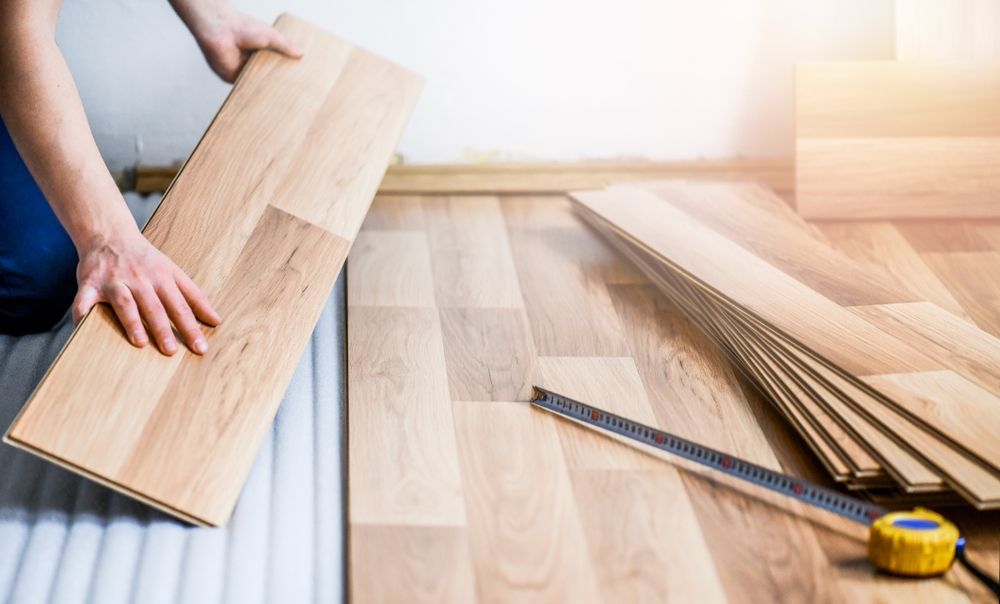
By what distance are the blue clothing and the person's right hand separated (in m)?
0.44

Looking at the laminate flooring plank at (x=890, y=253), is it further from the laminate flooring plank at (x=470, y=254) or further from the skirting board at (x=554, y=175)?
the laminate flooring plank at (x=470, y=254)

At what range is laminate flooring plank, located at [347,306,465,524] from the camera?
1.53 metres

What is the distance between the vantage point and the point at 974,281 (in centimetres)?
231

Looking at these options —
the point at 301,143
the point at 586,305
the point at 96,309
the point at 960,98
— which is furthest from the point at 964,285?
the point at 96,309

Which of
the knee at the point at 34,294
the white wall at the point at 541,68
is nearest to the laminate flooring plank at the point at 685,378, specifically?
the white wall at the point at 541,68

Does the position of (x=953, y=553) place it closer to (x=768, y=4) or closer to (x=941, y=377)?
(x=941, y=377)

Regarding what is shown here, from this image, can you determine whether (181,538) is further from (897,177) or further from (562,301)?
(897,177)

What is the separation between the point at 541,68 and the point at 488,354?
1031 millimetres

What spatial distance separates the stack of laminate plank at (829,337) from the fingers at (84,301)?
1.07 meters

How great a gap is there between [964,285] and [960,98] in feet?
1.86

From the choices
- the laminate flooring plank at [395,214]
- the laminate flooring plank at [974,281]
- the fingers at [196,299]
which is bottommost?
the fingers at [196,299]

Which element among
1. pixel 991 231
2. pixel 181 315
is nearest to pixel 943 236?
pixel 991 231

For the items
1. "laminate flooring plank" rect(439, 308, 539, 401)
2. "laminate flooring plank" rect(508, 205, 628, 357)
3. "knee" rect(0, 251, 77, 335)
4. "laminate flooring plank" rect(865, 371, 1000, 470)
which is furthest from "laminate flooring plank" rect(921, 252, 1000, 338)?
"knee" rect(0, 251, 77, 335)

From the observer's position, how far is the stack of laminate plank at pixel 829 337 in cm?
151
